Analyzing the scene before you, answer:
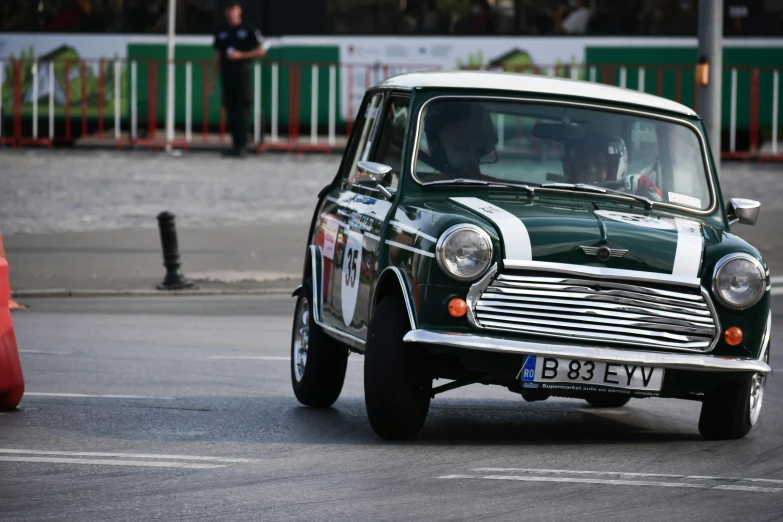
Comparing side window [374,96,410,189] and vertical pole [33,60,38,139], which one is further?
vertical pole [33,60,38,139]

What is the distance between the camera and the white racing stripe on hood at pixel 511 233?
8.07 metres

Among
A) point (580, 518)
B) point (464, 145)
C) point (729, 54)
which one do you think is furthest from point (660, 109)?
point (729, 54)

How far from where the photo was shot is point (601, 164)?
363 inches

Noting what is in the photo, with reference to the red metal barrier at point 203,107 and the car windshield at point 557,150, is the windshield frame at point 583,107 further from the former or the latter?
the red metal barrier at point 203,107

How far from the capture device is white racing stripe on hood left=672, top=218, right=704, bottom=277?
A: 820cm

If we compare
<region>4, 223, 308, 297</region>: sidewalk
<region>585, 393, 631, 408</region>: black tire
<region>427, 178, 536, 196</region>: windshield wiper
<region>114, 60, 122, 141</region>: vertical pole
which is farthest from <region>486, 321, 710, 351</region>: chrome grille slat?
<region>114, 60, 122, 141</region>: vertical pole

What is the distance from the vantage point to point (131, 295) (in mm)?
16031

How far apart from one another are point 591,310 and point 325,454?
135 cm

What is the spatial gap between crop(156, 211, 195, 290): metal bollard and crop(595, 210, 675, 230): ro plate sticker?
305 inches

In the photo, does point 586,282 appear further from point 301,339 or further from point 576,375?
point 301,339

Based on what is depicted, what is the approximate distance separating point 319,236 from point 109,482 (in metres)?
3.07

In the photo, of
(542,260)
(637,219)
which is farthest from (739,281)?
(542,260)

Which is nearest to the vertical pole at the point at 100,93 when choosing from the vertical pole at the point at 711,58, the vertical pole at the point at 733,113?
the vertical pole at the point at 733,113

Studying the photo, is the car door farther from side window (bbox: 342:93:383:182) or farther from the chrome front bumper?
the chrome front bumper
